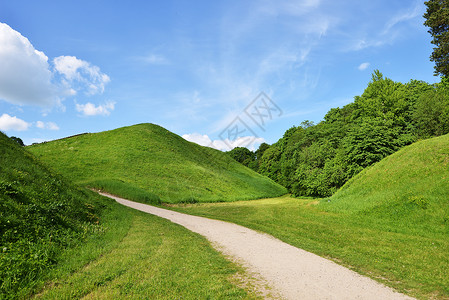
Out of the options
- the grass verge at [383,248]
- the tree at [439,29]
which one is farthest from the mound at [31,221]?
the tree at [439,29]

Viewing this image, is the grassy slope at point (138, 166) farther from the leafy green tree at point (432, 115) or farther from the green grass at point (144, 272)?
the leafy green tree at point (432, 115)

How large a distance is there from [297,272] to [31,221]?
11.2 meters

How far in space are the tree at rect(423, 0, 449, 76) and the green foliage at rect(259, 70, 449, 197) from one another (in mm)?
8896

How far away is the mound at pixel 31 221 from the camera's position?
7188 mm

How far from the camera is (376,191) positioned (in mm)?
25422

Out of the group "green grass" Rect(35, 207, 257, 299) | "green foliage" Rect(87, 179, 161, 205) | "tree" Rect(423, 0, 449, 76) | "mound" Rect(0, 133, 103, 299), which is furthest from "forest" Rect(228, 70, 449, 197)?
"mound" Rect(0, 133, 103, 299)

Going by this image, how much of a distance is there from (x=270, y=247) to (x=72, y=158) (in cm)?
5052

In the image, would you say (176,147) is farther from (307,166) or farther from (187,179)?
(307,166)

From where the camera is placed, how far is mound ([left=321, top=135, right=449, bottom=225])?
18.7 meters

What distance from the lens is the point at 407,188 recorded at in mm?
22188

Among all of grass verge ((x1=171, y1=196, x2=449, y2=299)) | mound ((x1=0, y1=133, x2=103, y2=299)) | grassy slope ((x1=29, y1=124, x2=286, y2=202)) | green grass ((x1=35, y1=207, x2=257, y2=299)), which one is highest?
grassy slope ((x1=29, y1=124, x2=286, y2=202))

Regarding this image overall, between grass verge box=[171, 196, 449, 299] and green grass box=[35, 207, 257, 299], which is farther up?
green grass box=[35, 207, 257, 299]

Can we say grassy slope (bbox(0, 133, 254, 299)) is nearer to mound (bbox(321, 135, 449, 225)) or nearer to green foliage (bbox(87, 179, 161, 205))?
mound (bbox(321, 135, 449, 225))

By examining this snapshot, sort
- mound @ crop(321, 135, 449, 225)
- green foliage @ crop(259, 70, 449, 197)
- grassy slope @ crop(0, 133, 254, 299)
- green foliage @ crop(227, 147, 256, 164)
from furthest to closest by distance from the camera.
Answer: green foliage @ crop(227, 147, 256, 164)
green foliage @ crop(259, 70, 449, 197)
mound @ crop(321, 135, 449, 225)
grassy slope @ crop(0, 133, 254, 299)
